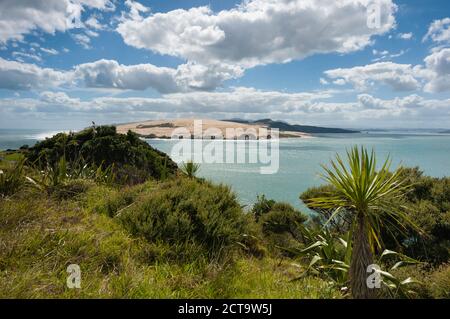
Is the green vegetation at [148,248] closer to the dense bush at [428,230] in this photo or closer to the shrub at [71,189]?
the shrub at [71,189]

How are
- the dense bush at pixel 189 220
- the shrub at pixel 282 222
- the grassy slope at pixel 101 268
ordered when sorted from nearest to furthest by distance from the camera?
the grassy slope at pixel 101 268 → the dense bush at pixel 189 220 → the shrub at pixel 282 222

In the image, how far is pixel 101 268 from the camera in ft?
12.1

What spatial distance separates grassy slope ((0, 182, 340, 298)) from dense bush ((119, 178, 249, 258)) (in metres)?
0.28

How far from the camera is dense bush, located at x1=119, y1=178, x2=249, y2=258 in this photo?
492 cm

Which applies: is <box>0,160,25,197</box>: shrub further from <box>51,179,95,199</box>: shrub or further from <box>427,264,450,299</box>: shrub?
<box>427,264,450,299</box>: shrub

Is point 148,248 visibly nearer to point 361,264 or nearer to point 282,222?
point 361,264

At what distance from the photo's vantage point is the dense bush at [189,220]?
4.92m

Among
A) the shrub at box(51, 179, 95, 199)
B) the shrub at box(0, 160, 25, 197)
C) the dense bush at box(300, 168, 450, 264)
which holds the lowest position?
the dense bush at box(300, 168, 450, 264)

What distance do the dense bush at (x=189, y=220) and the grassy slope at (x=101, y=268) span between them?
0.93 ft

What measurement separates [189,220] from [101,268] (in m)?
1.73

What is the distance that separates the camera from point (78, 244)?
404 centimetres

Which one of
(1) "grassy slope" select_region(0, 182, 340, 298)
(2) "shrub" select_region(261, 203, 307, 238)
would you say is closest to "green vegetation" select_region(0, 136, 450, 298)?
(1) "grassy slope" select_region(0, 182, 340, 298)

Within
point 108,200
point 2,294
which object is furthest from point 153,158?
point 2,294

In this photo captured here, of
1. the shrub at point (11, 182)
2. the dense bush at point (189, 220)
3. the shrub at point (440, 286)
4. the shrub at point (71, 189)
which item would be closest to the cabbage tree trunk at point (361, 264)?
the dense bush at point (189, 220)
